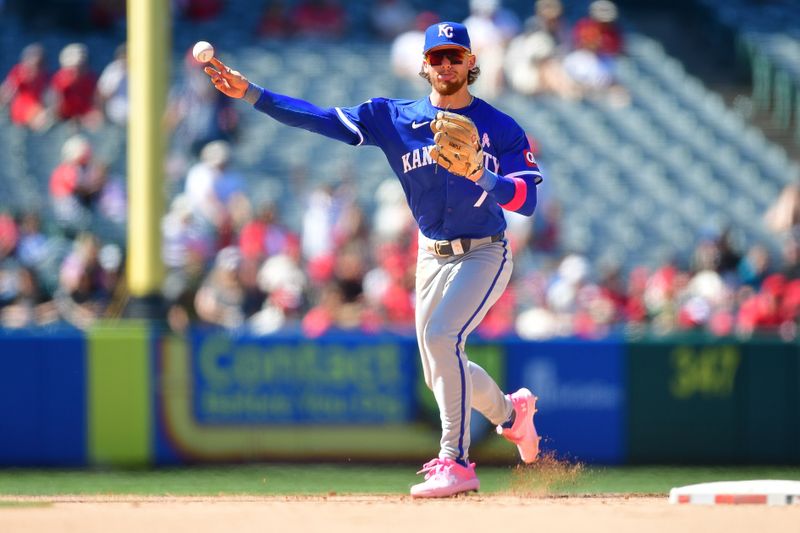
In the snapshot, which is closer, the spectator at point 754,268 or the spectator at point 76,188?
the spectator at point 754,268

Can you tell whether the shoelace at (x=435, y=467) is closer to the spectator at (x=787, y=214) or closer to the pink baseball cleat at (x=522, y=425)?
the pink baseball cleat at (x=522, y=425)

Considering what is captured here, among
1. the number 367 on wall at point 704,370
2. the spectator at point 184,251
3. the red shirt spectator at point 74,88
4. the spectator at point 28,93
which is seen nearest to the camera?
the number 367 on wall at point 704,370

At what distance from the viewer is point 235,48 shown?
15555 mm

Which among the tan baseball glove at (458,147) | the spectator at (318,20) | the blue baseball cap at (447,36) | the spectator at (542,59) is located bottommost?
the tan baseball glove at (458,147)

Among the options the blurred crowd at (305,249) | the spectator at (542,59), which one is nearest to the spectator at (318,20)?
the blurred crowd at (305,249)

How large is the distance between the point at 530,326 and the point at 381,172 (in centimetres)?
287

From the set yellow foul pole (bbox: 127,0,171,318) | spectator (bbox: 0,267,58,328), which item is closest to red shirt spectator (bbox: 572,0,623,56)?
yellow foul pole (bbox: 127,0,171,318)

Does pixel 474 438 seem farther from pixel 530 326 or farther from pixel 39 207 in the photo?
pixel 39 207

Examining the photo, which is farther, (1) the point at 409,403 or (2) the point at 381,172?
(2) the point at 381,172

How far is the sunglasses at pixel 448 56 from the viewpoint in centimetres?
663

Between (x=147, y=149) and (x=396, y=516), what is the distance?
17.5 feet

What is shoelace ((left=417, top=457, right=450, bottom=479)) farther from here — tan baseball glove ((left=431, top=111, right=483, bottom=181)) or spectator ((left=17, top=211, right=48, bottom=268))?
spectator ((left=17, top=211, right=48, bottom=268))

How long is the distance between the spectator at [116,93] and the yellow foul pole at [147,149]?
3.40m

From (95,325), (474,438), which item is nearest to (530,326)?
(474,438)
